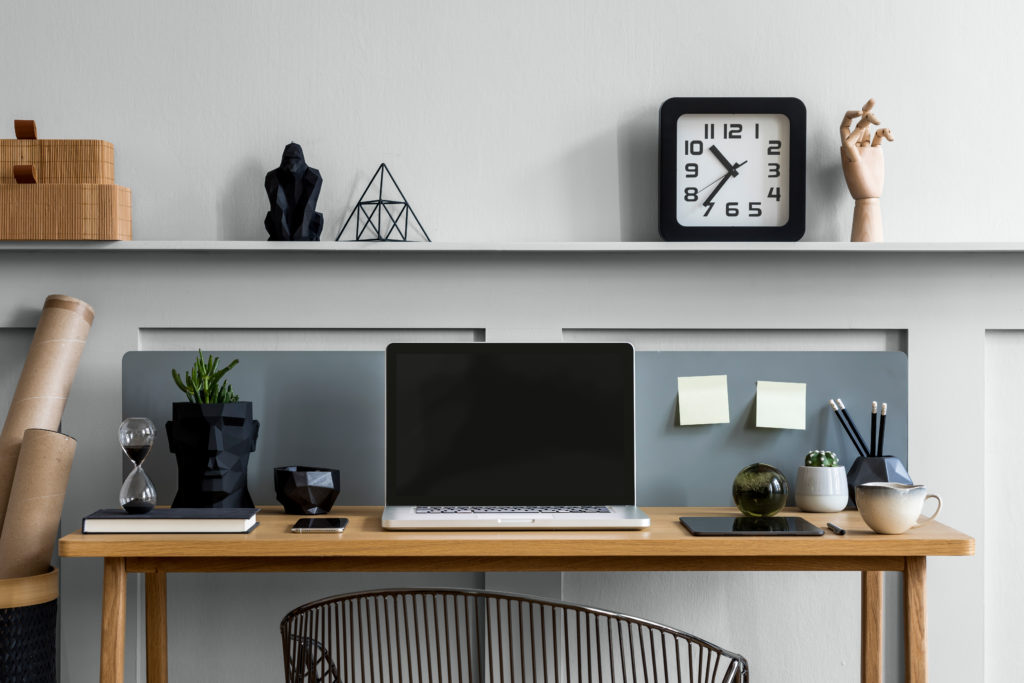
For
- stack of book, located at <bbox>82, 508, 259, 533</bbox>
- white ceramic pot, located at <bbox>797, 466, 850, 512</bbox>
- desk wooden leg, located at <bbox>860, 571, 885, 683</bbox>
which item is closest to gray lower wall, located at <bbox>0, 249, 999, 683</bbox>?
desk wooden leg, located at <bbox>860, 571, 885, 683</bbox>

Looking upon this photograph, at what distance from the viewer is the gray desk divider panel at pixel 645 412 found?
1.73 m

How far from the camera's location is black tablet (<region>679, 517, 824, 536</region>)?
1404mm

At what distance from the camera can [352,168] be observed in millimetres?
1757

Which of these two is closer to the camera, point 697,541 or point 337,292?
point 697,541

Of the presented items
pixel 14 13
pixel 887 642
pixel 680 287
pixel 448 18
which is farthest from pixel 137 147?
pixel 887 642

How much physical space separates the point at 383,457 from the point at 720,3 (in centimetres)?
112

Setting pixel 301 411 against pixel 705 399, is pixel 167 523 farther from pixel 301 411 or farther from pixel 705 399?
pixel 705 399

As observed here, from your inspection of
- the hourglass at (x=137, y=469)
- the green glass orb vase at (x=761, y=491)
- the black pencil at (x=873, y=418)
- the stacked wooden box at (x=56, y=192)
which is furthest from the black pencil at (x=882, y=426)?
the stacked wooden box at (x=56, y=192)

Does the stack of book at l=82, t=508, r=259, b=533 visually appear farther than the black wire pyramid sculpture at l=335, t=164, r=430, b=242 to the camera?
No

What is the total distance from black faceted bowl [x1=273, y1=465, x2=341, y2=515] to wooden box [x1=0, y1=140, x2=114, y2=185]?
0.67m

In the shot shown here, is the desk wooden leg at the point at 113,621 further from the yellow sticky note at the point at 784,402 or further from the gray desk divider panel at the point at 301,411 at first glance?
the yellow sticky note at the point at 784,402

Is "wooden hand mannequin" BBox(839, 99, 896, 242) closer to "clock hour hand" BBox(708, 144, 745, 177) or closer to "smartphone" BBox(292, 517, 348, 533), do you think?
"clock hour hand" BBox(708, 144, 745, 177)

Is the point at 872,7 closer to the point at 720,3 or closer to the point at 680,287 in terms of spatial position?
the point at 720,3

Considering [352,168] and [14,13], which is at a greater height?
[14,13]
